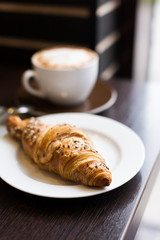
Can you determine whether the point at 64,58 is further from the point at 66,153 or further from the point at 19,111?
the point at 66,153

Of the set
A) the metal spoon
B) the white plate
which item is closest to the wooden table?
the white plate

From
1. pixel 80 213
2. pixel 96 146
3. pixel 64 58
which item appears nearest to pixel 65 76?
pixel 64 58

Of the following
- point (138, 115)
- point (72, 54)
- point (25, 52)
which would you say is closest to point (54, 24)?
point (25, 52)

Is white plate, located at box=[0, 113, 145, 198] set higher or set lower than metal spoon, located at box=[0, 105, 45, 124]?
higher

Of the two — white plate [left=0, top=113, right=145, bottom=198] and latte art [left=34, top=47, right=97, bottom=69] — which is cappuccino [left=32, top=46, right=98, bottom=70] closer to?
latte art [left=34, top=47, right=97, bottom=69]

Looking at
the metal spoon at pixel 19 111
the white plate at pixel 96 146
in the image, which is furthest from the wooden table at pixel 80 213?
the metal spoon at pixel 19 111

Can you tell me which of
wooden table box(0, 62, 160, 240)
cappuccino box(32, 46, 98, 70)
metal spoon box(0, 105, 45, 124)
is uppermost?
cappuccino box(32, 46, 98, 70)

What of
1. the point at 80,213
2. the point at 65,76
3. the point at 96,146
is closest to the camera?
the point at 80,213
